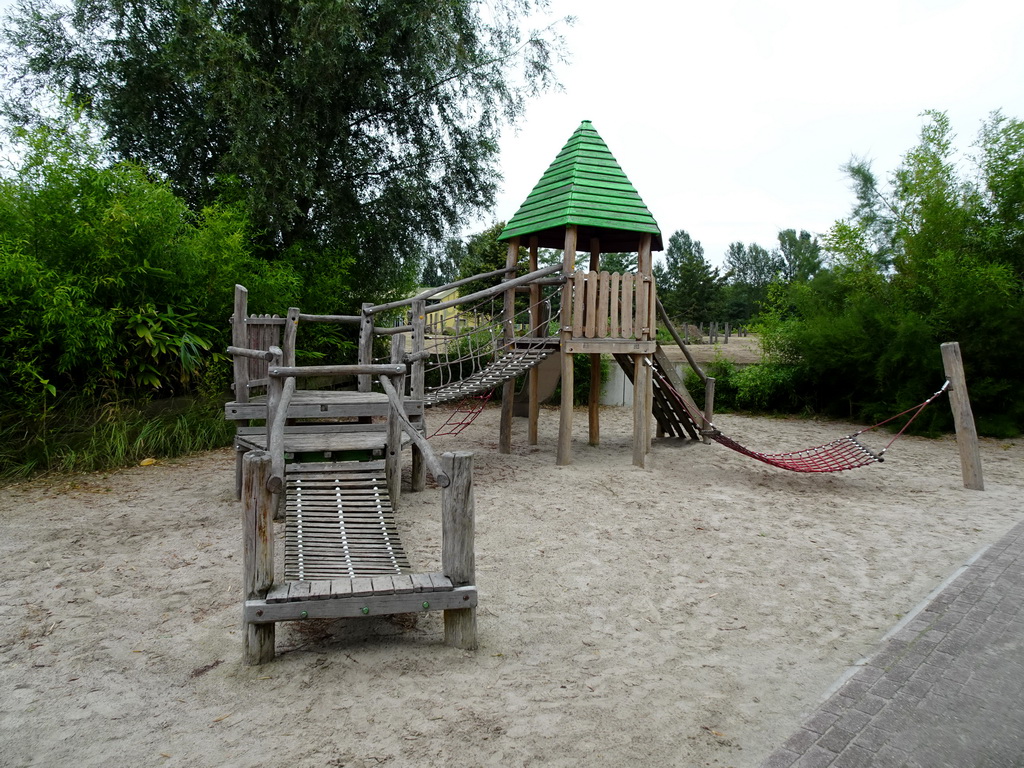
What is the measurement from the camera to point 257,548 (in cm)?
300

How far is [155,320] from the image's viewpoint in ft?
27.2

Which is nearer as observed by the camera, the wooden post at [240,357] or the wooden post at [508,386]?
the wooden post at [240,357]

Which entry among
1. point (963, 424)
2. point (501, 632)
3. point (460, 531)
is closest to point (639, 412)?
point (963, 424)

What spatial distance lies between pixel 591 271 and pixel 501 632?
5.66 m

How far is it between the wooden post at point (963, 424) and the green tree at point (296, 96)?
28.9 ft

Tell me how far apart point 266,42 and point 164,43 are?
159 centimetres

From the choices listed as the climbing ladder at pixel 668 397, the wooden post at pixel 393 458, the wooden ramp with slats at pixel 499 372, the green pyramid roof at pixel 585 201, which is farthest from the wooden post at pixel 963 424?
the wooden post at pixel 393 458

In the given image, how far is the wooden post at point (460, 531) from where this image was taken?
3.20 meters

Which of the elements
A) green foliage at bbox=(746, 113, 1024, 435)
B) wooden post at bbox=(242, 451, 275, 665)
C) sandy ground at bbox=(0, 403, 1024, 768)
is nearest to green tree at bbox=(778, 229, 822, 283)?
green foliage at bbox=(746, 113, 1024, 435)

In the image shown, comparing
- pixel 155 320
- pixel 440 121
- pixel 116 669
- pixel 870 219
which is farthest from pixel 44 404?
pixel 870 219

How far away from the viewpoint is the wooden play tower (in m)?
7.89

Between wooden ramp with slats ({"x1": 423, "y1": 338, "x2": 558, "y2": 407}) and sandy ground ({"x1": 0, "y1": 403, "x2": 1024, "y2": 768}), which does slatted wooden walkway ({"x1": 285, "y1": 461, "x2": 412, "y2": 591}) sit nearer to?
sandy ground ({"x1": 0, "y1": 403, "x2": 1024, "y2": 768})

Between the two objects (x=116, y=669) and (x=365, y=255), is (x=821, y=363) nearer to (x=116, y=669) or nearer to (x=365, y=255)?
(x=365, y=255)

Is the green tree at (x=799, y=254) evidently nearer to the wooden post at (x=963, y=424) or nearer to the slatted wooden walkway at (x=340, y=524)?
the wooden post at (x=963, y=424)
